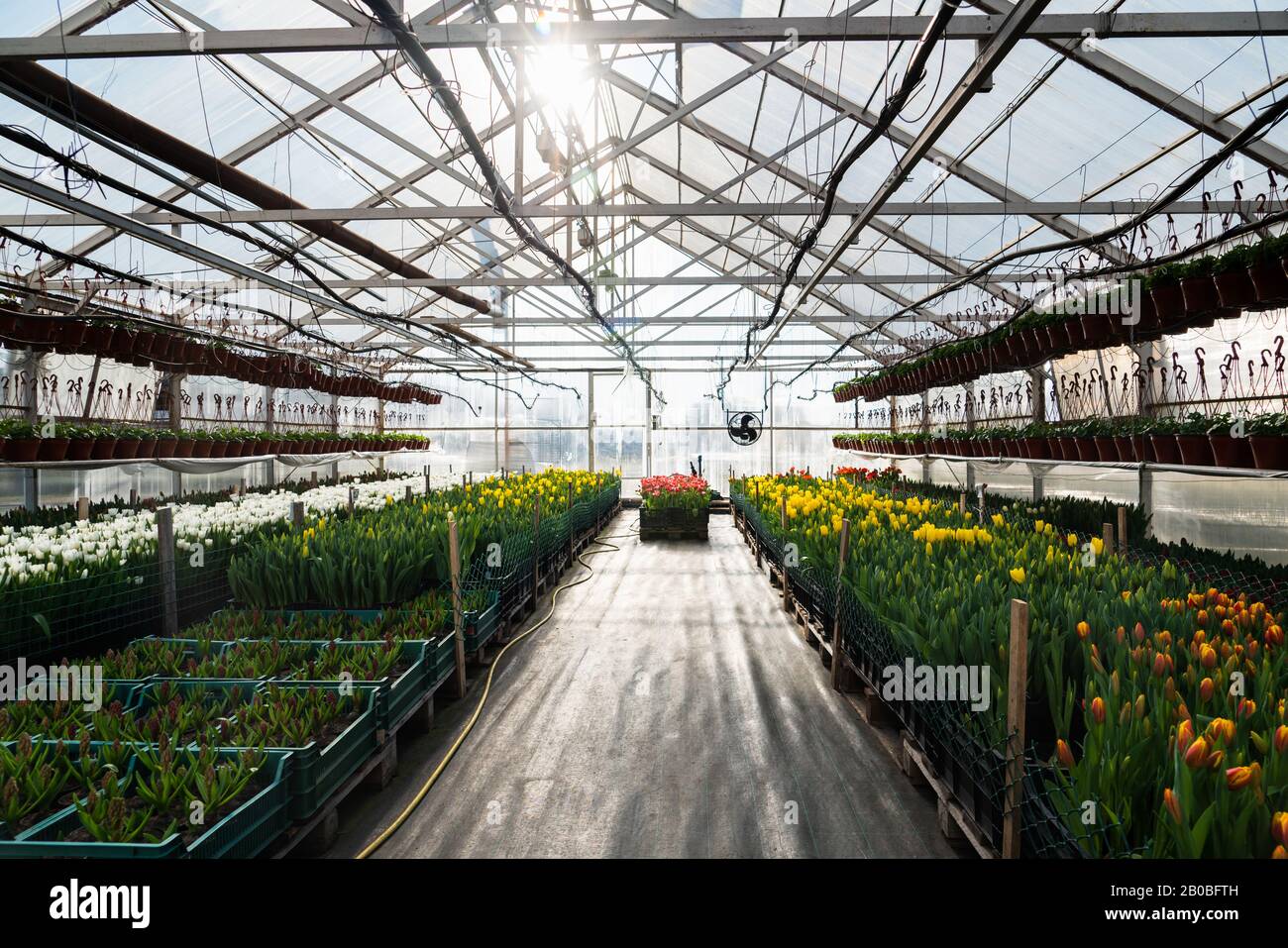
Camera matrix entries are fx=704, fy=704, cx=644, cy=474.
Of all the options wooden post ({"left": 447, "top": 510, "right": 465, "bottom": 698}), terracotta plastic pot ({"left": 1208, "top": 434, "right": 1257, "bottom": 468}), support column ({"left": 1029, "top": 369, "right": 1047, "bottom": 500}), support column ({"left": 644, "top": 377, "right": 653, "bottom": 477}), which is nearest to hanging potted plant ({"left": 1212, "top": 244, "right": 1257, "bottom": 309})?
terracotta plastic pot ({"left": 1208, "top": 434, "right": 1257, "bottom": 468})

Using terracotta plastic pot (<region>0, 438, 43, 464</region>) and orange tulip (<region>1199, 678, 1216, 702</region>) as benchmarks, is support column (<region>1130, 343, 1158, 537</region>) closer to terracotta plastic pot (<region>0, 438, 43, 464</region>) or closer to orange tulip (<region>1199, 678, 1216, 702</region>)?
orange tulip (<region>1199, 678, 1216, 702</region>)

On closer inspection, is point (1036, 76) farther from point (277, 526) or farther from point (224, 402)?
point (224, 402)

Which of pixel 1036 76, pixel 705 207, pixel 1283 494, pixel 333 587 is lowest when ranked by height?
pixel 333 587

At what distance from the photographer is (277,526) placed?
577 centimetres

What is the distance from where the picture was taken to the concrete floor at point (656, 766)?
287 centimetres

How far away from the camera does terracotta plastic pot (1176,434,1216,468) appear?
13.7 ft

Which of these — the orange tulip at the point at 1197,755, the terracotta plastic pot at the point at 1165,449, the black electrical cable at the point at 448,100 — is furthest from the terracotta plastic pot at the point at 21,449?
the terracotta plastic pot at the point at 1165,449

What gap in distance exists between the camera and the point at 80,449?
563 centimetres

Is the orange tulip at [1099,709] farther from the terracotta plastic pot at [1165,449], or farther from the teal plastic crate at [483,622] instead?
the teal plastic crate at [483,622]

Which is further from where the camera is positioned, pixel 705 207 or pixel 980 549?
pixel 705 207
